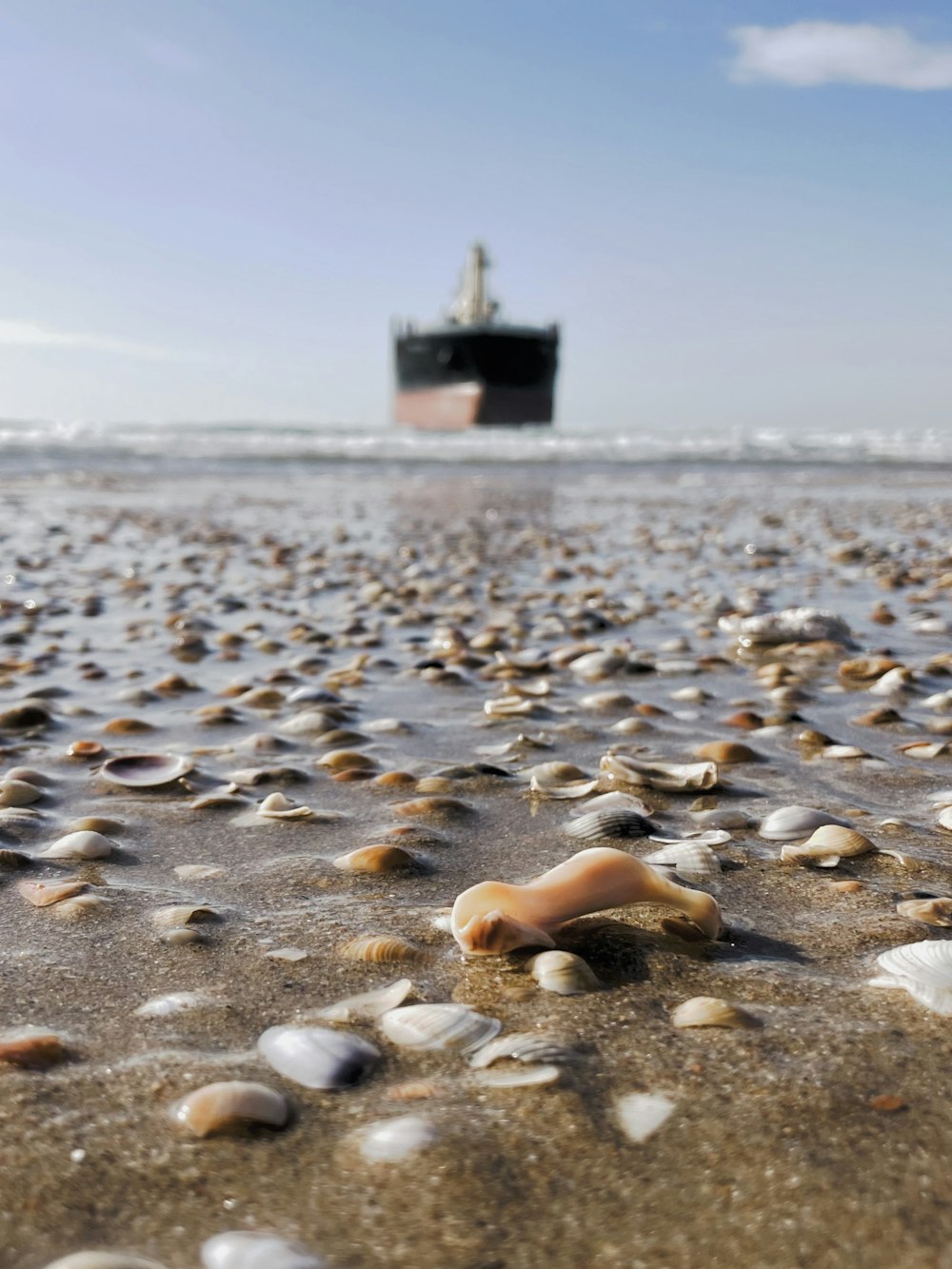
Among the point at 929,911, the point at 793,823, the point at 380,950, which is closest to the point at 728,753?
the point at 793,823

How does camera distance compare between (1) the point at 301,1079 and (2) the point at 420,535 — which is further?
(2) the point at 420,535

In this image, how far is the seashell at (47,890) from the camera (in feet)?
5.90

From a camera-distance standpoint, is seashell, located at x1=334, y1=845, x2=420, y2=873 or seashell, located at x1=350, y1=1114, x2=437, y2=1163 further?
seashell, located at x1=334, y1=845, x2=420, y2=873

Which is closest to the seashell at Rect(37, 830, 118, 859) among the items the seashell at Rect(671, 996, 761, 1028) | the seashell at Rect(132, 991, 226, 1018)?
the seashell at Rect(132, 991, 226, 1018)

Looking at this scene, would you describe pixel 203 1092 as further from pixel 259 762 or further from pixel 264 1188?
pixel 259 762

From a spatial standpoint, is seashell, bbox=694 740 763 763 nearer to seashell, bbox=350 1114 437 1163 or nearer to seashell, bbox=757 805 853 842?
seashell, bbox=757 805 853 842

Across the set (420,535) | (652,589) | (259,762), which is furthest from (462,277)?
(259,762)

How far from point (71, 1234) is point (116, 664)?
10.6 ft

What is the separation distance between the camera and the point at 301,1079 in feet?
4.11

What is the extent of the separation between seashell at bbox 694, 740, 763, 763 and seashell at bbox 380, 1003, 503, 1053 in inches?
57.0

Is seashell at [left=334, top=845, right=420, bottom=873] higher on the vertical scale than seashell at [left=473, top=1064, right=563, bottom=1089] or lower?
lower

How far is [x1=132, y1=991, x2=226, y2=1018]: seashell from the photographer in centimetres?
142

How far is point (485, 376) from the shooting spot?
134 ft

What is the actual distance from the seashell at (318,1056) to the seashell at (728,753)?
5.11 feet
